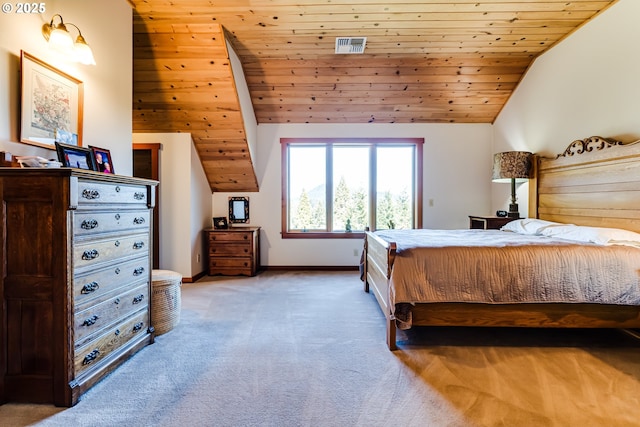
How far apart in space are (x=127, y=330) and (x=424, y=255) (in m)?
2.13

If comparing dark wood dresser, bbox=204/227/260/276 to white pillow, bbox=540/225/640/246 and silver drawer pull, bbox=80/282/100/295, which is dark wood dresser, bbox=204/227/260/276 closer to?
silver drawer pull, bbox=80/282/100/295

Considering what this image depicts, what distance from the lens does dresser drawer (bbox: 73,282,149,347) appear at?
1.73 m

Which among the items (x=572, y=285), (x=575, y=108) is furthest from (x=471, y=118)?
(x=572, y=285)

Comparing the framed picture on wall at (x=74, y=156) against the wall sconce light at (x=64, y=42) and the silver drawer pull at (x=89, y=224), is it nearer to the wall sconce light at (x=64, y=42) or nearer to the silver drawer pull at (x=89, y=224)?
the silver drawer pull at (x=89, y=224)

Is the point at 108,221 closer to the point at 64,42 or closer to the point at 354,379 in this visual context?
the point at 64,42

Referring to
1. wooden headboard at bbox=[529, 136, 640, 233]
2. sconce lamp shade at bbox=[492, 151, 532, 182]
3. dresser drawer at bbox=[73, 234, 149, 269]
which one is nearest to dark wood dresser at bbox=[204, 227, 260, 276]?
dresser drawer at bbox=[73, 234, 149, 269]

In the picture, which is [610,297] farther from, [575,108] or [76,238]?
[76,238]

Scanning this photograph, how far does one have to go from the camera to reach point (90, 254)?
181cm

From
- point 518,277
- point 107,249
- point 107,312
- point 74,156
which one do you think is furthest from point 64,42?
point 518,277

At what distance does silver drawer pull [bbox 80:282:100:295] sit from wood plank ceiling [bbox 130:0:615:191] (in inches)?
104

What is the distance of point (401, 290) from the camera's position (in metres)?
2.28

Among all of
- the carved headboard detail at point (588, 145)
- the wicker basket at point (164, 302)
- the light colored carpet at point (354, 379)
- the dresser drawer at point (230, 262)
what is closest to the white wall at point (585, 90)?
the carved headboard detail at point (588, 145)

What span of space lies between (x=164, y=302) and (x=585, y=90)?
4.55 m

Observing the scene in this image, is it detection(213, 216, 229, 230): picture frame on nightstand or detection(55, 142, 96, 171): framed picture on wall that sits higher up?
detection(55, 142, 96, 171): framed picture on wall
